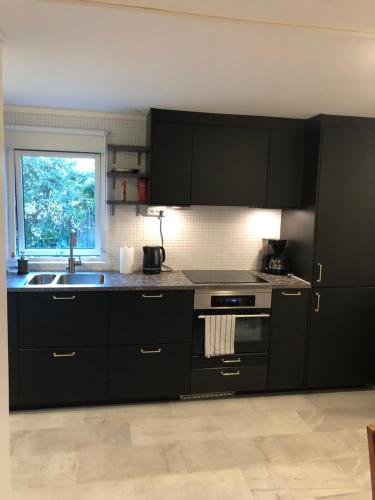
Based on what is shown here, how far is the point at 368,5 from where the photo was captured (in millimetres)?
1487

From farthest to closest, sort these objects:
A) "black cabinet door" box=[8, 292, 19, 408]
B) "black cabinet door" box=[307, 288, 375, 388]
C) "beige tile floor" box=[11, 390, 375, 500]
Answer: "black cabinet door" box=[307, 288, 375, 388]
"black cabinet door" box=[8, 292, 19, 408]
"beige tile floor" box=[11, 390, 375, 500]

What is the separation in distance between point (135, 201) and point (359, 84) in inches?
74.3

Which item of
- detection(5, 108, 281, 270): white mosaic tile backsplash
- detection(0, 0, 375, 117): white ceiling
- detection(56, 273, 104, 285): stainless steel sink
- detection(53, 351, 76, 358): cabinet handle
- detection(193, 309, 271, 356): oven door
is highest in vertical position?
detection(0, 0, 375, 117): white ceiling

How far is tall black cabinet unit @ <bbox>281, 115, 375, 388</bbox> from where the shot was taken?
3.12 m

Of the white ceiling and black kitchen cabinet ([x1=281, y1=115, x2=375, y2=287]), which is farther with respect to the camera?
black kitchen cabinet ([x1=281, y1=115, x2=375, y2=287])

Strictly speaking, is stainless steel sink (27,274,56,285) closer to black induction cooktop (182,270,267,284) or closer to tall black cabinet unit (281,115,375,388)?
black induction cooktop (182,270,267,284)

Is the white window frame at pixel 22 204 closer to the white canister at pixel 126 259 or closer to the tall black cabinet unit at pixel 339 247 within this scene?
the white canister at pixel 126 259

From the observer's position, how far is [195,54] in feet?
6.52

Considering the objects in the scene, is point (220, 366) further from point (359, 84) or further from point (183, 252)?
point (359, 84)

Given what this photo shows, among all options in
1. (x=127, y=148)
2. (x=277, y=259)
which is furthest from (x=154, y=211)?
(x=277, y=259)

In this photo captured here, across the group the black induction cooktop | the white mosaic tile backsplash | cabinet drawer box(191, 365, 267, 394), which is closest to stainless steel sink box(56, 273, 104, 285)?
the white mosaic tile backsplash

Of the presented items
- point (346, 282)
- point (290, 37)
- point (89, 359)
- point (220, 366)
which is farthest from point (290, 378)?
point (290, 37)

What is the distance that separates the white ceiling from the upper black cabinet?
0.71ft

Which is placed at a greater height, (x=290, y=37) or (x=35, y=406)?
(x=290, y=37)
